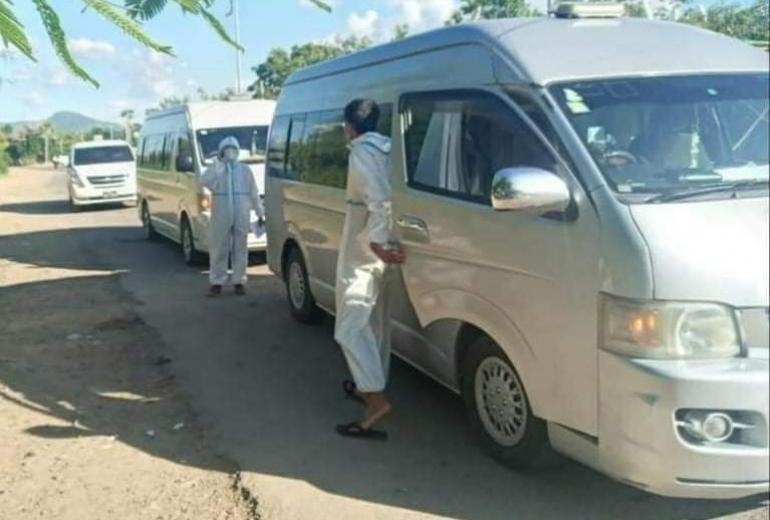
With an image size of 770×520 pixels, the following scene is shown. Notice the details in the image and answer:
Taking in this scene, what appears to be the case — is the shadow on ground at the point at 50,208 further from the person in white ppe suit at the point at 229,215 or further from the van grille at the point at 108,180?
the person in white ppe suit at the point at 229,215

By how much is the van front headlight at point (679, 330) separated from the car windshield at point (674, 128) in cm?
60

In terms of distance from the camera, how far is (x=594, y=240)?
3.57 m

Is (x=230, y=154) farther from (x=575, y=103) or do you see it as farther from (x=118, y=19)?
(x=118, y=19)

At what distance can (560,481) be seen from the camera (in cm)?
438

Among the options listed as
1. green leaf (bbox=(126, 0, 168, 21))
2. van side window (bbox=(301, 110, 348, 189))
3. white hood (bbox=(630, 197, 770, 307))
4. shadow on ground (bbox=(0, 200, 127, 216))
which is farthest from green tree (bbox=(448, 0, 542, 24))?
shadow on ground (bbox=(0, 200, 127, 216))

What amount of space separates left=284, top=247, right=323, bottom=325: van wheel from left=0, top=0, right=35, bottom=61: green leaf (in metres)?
5.26

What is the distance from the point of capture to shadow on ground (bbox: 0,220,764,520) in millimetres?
4246

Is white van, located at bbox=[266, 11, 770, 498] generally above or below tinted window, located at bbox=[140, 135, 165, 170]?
below

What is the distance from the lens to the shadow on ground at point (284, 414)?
4.25m

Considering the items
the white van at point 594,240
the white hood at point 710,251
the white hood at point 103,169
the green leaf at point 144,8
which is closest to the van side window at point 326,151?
the white van at point 594,240

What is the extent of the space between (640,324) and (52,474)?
11.2 ft

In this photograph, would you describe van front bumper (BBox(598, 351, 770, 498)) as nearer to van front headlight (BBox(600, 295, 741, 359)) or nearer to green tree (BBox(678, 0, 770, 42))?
van front headlight (BBox(600, 295, 741, 359))

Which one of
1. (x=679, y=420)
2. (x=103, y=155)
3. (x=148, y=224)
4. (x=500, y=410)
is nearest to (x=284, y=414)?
(x=500, y=410)

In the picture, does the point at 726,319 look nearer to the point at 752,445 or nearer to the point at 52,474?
the point at 752,445
